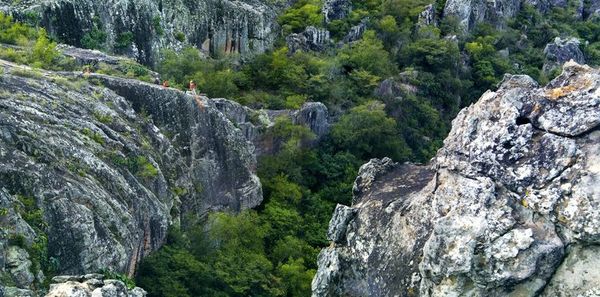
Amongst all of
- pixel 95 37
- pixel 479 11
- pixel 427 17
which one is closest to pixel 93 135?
pixel 95 37

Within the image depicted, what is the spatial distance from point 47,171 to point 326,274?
8.01 meters

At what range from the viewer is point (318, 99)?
33.2 metres

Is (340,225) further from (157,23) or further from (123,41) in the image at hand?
(157,23)

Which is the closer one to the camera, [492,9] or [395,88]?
[395,88]

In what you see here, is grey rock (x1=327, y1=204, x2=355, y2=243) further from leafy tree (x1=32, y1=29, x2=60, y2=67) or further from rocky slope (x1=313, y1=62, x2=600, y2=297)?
leafy tree (x1=32, y1=29, x2=60, y2=67)

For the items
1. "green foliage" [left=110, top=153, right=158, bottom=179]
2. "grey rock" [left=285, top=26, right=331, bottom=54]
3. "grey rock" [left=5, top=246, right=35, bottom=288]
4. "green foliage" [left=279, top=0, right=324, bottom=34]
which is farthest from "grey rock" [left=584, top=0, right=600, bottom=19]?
"grey rock" [left=5, top=246, right=35, bottom=288]

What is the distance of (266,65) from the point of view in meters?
33.8

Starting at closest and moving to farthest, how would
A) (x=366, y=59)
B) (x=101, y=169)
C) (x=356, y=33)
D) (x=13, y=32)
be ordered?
(x=101, y=169) < (x=13, y=32) < (x=366, y=59) < (x=356, y=33)

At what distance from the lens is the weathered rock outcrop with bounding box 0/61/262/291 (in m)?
14.7

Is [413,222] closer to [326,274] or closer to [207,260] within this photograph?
[326,274]

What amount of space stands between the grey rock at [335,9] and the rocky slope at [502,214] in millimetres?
23539

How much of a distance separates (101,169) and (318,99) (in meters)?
17.4

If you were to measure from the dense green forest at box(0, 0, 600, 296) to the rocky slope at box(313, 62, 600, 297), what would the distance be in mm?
3425

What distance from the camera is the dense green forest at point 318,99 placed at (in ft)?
67.9
